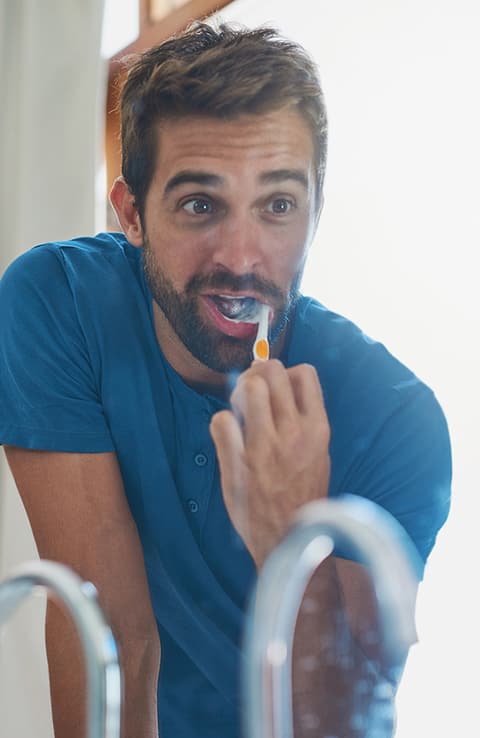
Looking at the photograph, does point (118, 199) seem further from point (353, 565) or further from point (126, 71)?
point (353, 565)

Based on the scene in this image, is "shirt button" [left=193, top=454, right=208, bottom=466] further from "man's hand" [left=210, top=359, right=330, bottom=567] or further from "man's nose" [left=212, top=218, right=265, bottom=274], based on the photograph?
"man's nose" [left=212, top=218, right=265, bottom=274]

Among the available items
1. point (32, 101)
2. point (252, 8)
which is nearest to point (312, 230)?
point (252, 8)

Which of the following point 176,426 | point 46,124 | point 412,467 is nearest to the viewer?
point 412,467

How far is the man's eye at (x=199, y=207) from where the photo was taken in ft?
2.47

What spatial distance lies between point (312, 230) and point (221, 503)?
9.3 inches

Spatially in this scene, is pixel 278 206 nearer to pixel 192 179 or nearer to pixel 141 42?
pixel 192 179

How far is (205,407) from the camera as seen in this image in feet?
2.55

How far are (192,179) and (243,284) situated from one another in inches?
3.9

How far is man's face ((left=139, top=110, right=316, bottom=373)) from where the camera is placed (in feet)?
2.41

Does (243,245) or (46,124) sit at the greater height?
(46,124)

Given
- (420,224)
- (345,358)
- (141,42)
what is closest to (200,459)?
(345,358)

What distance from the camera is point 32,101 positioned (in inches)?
38.6

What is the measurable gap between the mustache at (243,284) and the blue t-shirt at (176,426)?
27 millimetres

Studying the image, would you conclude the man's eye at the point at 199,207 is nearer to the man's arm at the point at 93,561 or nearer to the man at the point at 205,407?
the man at the point at 205,407
